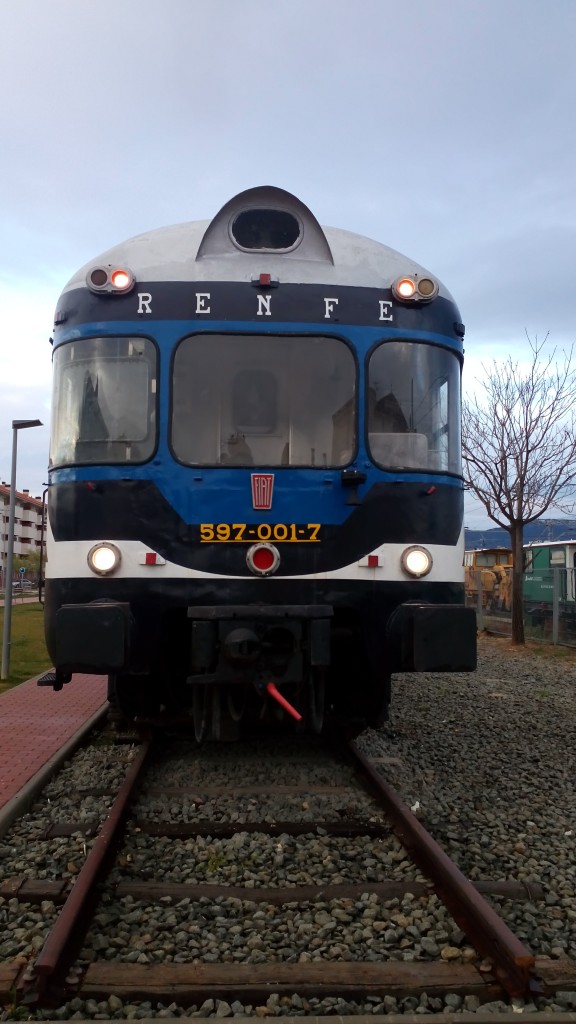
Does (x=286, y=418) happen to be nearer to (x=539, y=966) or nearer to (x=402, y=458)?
(x=402, y=458)

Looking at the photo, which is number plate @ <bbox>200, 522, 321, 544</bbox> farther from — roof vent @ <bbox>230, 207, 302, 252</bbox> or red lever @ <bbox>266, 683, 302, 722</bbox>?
roof vent @ <bbox>230, 207, 302, 252</bbox>

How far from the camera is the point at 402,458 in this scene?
5.09m

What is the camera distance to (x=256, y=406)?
196 inches

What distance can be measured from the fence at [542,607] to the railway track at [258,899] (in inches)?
317

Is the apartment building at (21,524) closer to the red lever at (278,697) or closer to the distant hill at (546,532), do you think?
the distant hill at (546,532)

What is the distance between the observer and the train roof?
16.6ft

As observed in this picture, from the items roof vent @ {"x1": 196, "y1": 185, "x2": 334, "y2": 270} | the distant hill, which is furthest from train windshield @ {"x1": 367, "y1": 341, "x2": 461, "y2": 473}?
the distant hill

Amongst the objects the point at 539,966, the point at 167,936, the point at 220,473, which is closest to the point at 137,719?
the point at 220,473

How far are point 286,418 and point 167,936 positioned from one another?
293 centimetres

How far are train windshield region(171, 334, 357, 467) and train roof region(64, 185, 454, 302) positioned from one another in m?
0.47

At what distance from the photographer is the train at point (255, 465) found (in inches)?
187

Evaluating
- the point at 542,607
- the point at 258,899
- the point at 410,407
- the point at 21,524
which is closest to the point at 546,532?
the point at 542,607

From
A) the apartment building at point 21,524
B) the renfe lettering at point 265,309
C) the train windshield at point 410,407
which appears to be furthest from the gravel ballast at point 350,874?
the apartment building at point 21,524

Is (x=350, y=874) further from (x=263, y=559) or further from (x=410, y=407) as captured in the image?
(x=410, y=407)
